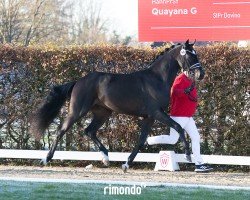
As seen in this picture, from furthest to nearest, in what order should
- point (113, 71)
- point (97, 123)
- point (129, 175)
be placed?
point (113, 71), point (97, 123), point (129, 175)

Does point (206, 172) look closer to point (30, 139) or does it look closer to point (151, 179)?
point (151, 179)

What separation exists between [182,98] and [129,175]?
151 centimetres

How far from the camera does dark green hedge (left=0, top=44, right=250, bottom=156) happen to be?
1230 centimetres

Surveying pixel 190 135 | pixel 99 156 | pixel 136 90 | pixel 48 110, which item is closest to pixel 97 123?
pixel 99 156

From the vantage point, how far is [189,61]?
37.1 ft

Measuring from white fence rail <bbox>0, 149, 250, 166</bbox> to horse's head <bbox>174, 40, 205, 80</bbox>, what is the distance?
1577 mm

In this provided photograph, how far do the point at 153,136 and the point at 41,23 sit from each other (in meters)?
23.5

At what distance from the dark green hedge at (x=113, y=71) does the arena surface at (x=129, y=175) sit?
0.66 meters

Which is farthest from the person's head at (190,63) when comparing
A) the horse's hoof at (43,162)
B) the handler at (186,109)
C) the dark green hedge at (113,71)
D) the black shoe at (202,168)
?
the horse's hoof at (43,162)

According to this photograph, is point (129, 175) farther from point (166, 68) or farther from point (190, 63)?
point (190, 63)

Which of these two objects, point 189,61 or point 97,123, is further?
point 97,123

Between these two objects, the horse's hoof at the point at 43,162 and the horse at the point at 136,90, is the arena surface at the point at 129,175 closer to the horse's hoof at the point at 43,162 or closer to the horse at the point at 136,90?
the horse's hoof at the point at 43,162

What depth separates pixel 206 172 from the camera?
39.0ft

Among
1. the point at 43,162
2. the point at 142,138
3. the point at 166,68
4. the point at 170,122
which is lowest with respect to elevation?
the point at 43,162
